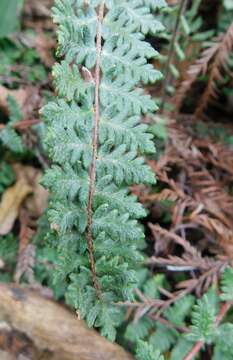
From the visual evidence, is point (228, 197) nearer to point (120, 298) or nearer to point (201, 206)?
point (201, 206)

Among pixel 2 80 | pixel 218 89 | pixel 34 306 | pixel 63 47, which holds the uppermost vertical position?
pixel 63 47

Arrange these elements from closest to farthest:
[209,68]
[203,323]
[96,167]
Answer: [96,167]
[203,323]
[209,68]

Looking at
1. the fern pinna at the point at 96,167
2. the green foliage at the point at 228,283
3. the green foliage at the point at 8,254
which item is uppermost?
the fern pinna at the point at 96,167

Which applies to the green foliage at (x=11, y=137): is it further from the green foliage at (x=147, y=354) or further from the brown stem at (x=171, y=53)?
the green foliage at (x=147, y=354)

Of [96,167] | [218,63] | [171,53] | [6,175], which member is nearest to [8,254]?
[6,175]

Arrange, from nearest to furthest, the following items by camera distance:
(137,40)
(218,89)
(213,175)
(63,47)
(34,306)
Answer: (63,47), (137,40), (34,306), (213,175), (218,89)

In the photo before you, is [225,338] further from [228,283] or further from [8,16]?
[8,16]

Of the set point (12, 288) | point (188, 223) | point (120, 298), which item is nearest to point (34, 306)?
point (12, 288)

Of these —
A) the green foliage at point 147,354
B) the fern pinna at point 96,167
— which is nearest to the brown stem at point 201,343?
the green foliage at point 147,354

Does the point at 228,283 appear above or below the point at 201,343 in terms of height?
above
